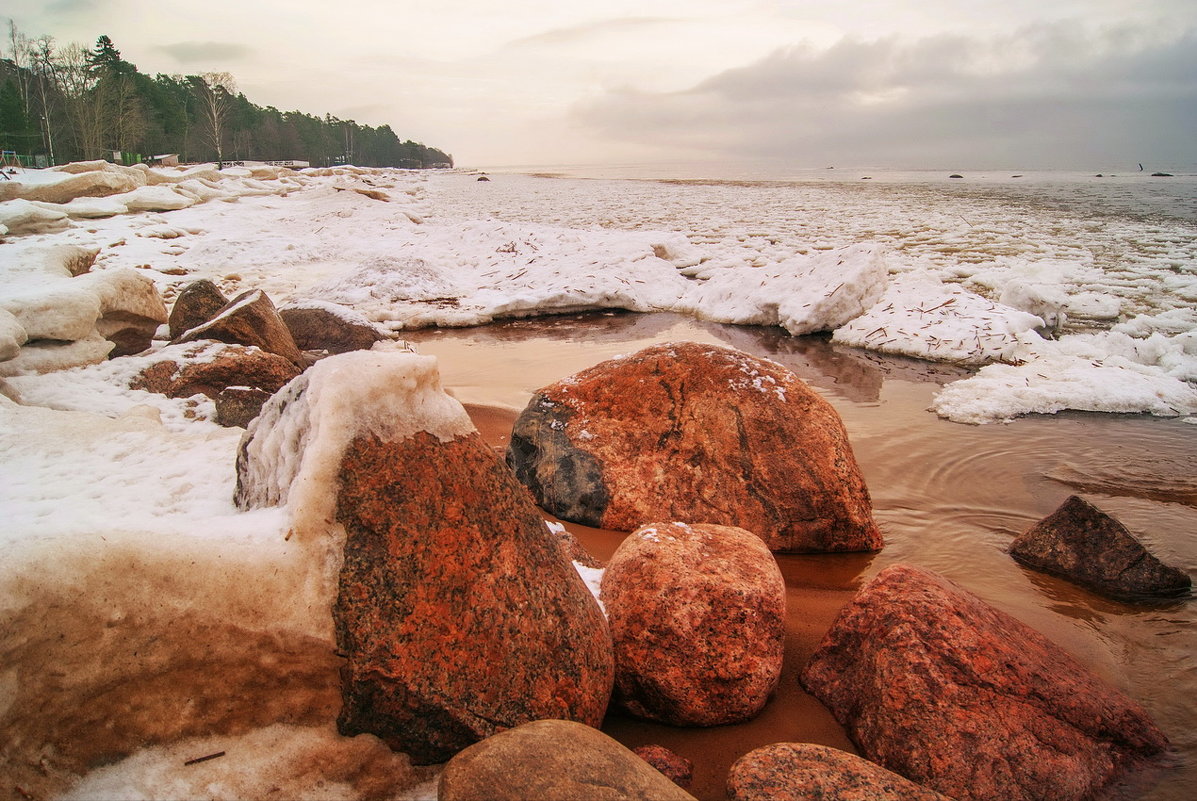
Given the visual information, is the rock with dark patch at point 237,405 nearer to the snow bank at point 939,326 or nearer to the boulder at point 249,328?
the boulder at point 249,328

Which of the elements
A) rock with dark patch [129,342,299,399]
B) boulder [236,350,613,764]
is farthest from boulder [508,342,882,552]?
rock with dark patch [129,342,299,399]

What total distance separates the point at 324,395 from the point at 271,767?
1037mm

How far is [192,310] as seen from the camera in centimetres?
627

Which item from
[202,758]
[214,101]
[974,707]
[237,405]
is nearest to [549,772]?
[202,758]

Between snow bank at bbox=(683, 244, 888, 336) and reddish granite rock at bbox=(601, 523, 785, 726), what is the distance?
22.9 ft

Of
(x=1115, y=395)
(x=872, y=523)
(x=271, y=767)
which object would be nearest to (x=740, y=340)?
(x=1115, y=395)

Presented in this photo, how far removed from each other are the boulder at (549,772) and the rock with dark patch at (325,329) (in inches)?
247

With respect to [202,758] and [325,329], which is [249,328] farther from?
[202,758]

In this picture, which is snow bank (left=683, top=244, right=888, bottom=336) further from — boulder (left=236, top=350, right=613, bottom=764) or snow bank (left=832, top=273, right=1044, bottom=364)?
boulder (left=236, top=350, right=613, bottom=764)

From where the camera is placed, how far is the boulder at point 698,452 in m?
3.86

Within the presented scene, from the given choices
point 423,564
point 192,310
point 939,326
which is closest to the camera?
point 423,564

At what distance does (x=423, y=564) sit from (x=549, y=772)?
0.68 metres

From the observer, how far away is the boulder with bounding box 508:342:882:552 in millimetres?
3863

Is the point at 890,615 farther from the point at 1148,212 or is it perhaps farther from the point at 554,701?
the point at 1148,212
